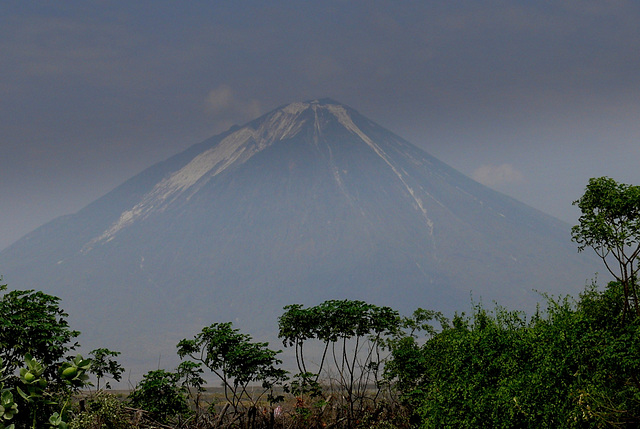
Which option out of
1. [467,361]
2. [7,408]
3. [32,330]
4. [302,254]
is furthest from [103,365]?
[302,254]

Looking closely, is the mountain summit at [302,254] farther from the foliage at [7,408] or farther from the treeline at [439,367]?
the foliage at [7,408]

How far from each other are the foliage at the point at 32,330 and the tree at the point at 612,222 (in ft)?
31.3

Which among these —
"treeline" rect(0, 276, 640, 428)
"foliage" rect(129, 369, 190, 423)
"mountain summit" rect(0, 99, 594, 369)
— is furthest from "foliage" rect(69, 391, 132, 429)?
"mountain summit" rect(0, 99, 594, 369)

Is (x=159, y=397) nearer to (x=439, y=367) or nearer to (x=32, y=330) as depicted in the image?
(x=32, y=330)

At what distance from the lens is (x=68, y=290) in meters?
177

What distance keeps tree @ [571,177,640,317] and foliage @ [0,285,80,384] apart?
9527 mm

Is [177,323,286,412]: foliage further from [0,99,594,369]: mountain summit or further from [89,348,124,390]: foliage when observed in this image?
[0,99,594,369]: mountain summit

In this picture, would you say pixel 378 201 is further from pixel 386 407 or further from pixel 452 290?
pixel 386 407

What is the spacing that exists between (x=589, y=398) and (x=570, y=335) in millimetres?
1109

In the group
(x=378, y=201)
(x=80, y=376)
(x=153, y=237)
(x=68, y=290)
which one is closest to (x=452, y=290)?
(x=378, y=201)

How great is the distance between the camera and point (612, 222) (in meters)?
8.81

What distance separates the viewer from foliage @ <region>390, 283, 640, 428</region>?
26.8 ft

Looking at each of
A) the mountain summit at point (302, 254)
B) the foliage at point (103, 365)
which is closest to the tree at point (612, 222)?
the foliage at point (103, 365)

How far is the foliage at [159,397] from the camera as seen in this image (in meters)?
12.6
